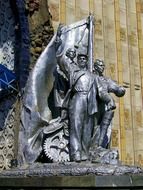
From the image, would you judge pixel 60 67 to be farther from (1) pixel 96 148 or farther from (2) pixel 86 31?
(1) pixel 96 148

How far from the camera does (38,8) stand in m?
9.72

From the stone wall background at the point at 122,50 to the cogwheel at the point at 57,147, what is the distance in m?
4.67

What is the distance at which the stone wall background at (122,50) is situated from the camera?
1088 cm

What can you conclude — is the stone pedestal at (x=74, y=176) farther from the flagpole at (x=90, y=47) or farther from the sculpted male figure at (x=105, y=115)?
the flagpole at (x=90, y=47)

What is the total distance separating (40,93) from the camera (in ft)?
21.8

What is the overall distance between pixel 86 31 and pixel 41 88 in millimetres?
1343

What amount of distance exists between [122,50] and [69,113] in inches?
239

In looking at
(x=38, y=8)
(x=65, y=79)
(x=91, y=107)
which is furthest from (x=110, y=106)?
(x=38, y=8)

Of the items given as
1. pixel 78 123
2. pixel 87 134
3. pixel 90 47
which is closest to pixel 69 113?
pixel 78 123

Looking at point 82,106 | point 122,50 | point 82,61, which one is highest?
point 122,50

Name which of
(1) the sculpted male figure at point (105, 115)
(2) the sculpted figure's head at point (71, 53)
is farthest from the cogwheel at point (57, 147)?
(2) the sculpted figure's head at point (71, 53)

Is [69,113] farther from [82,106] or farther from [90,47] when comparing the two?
[90,47]

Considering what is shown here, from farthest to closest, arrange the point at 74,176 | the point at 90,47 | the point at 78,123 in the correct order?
the point at 90,47 → the point at 78,123 → the point at 74,176

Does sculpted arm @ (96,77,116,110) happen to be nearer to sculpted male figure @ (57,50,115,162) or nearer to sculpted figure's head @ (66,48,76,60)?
sculpted male figure @ (57,50,115,162)
